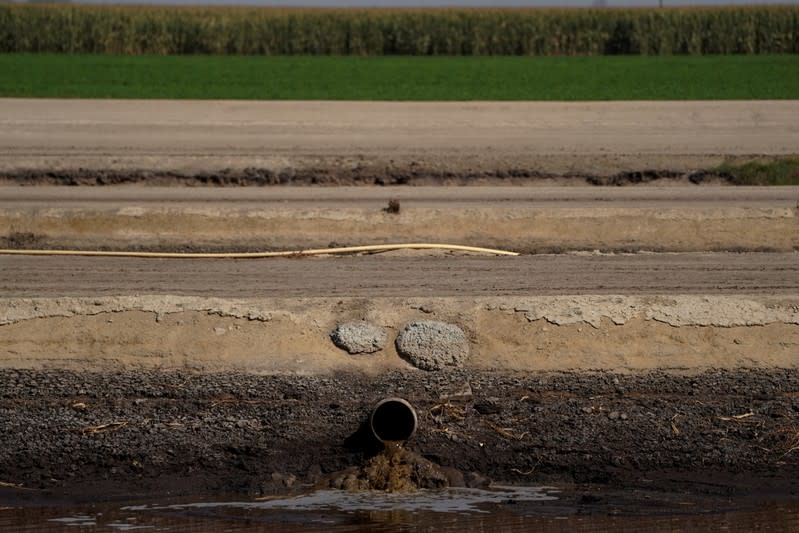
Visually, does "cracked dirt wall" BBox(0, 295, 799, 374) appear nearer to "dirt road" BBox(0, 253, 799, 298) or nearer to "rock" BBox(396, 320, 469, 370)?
"rock" BBox(396, 320, 469, 370)

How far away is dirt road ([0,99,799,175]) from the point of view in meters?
20.8

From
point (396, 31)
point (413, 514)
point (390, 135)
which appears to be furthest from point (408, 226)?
point (396, 31)

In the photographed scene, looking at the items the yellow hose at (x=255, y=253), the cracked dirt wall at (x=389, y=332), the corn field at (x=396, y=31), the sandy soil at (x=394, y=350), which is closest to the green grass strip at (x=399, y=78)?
the corn field at (x=396, y=31)

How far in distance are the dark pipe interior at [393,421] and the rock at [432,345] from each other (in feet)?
4.59

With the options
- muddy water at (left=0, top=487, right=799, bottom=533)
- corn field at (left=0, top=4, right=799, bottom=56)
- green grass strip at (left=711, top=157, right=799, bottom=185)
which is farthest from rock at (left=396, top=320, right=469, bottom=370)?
corn field at (left=0, top=4, right=799, bottom=56)

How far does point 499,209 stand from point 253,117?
1184 cm

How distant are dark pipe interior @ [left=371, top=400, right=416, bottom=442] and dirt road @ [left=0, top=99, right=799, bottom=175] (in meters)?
11.8

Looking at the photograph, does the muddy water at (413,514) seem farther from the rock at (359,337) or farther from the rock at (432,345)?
the rock at (359,337)

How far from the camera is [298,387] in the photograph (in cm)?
970

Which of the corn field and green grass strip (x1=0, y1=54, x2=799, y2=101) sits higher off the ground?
the corn field

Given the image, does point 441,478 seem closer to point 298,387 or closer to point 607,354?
point 298,387

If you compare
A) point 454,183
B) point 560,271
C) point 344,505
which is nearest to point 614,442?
point 344,505

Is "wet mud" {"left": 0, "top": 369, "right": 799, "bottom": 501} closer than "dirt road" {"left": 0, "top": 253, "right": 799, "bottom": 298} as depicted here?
Yes

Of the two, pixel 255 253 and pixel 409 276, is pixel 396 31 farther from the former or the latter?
pixel 409 276
